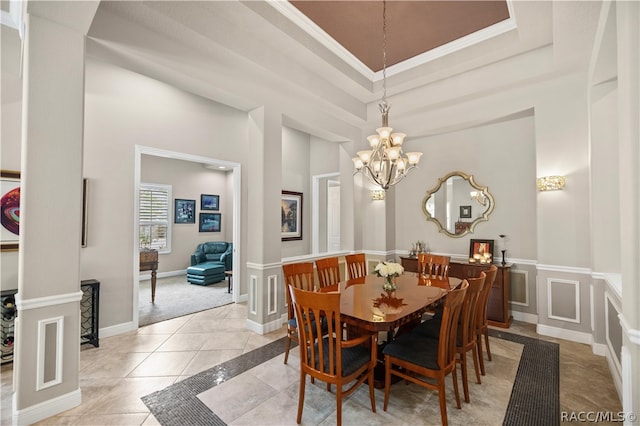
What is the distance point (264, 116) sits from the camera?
149 inches

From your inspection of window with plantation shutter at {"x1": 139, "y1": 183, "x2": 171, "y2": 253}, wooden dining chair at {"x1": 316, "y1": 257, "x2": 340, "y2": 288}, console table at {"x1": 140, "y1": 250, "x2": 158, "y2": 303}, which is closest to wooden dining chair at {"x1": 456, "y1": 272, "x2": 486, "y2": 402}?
wooden dining chair at {"x1": 316, "y1": 257, "x2": 340, "y2": 288}

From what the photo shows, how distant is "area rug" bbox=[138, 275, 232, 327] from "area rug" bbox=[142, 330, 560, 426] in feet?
6.24

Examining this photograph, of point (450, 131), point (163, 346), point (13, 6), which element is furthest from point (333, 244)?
point (13, 6)

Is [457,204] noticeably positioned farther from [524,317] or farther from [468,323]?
[468,323]

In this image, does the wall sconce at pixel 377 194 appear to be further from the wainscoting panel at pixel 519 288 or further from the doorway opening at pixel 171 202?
the doorway opening at pixel 171 202

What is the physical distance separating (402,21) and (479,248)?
3239mm

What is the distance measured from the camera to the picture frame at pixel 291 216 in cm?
628

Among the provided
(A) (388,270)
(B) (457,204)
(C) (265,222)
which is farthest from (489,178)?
(C) (265,222)

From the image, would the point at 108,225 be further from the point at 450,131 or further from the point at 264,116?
the point at 450,131

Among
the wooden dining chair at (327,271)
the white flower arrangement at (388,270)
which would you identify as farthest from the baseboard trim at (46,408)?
the white flower arrangement at (388,270)

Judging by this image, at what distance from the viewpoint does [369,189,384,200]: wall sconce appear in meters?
5.17

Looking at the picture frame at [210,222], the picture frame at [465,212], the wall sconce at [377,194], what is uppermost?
the wall sconce at [377,194]

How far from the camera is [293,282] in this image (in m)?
3.00

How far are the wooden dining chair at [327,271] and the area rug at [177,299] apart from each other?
7.70 ft
